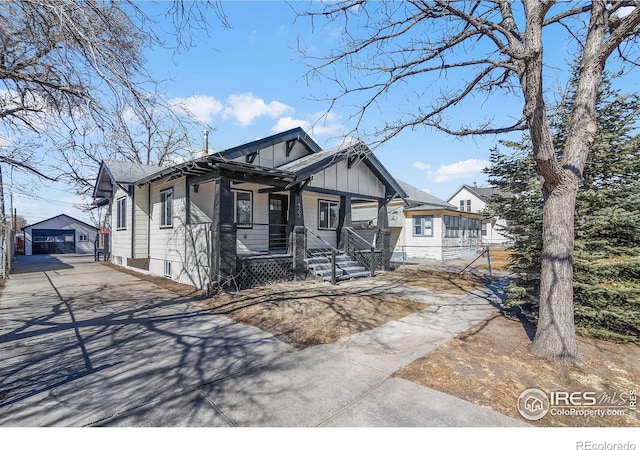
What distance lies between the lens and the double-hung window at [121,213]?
1379cm

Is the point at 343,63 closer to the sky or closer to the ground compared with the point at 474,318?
closer to the sky

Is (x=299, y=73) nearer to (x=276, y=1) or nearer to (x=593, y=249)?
(x=276, y=1)

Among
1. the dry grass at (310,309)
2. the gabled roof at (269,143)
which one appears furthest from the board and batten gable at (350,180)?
the dry grass at (310,309)

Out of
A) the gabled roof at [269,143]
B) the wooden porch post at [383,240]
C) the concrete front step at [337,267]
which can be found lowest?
the concrete front step at [337,267]

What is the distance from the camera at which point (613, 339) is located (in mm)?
5020

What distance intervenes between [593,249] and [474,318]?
7.71ft

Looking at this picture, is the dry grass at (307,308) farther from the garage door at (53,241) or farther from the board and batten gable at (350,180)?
the garage door at (53,241)

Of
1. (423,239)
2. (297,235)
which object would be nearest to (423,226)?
(423,239)

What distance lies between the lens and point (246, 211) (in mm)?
11141

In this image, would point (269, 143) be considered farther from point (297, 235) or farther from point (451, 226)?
point (451, 226)

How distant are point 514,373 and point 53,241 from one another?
40797 mm

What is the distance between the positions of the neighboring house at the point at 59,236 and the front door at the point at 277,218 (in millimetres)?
30249

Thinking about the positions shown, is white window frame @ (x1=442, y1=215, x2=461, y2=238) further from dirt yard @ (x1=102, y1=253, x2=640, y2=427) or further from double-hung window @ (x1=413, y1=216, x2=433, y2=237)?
dirt yard @ (x1=102, y1=253, x2=640, y2=427)
